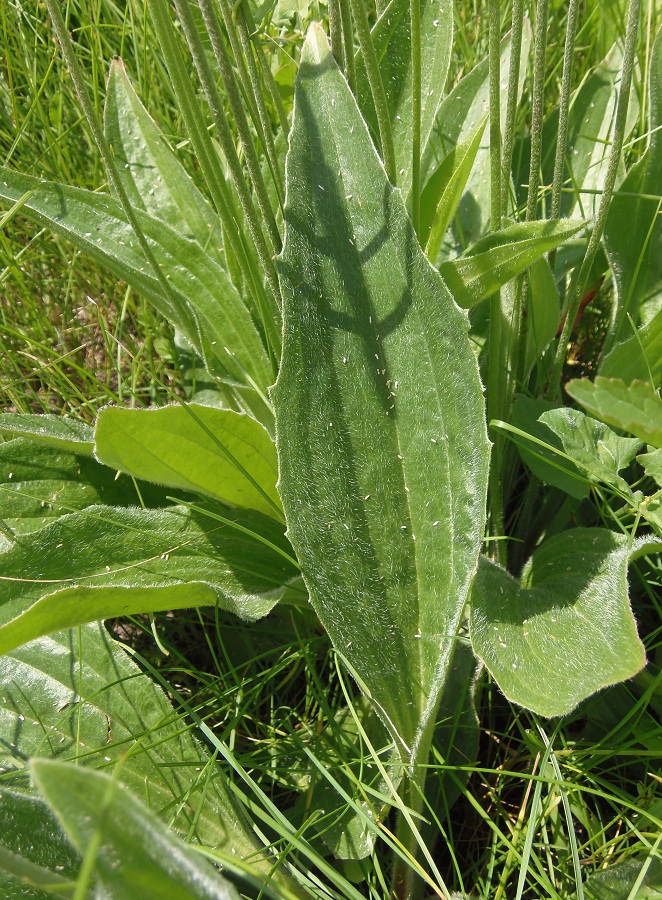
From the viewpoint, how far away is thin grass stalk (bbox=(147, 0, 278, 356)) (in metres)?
0.88

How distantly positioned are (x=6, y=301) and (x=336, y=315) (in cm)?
108

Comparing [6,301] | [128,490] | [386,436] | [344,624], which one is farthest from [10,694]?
[6,301]

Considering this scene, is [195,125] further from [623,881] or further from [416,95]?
[623,881]

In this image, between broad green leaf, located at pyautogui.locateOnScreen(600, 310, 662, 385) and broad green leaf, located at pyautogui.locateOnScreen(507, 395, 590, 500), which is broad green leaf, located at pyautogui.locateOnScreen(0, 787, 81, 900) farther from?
broad green leaf, located at pyautogui.locateOnScreen(600, 310, 662, 385)

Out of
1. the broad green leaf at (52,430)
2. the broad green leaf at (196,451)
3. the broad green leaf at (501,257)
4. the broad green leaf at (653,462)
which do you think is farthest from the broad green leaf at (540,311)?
the broad green leaf at (52,430)

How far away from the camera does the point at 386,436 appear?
1040 millimetres

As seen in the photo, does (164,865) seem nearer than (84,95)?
Yes

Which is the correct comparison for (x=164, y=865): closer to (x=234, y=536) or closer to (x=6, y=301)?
(x=234, y=536)

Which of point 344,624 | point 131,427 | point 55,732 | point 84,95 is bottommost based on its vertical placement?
point 55,732

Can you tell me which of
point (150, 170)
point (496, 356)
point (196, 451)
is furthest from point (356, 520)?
point (150, 170)

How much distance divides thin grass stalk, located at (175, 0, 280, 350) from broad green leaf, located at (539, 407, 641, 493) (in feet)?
1.44

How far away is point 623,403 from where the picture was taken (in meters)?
0.73

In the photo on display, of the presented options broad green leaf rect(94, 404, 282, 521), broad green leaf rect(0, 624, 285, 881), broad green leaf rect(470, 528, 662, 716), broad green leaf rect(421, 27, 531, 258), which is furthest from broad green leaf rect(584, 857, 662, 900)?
broad green leaf rect(421, 27, 531, 258)

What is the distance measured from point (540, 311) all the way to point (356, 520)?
0.49 meters
